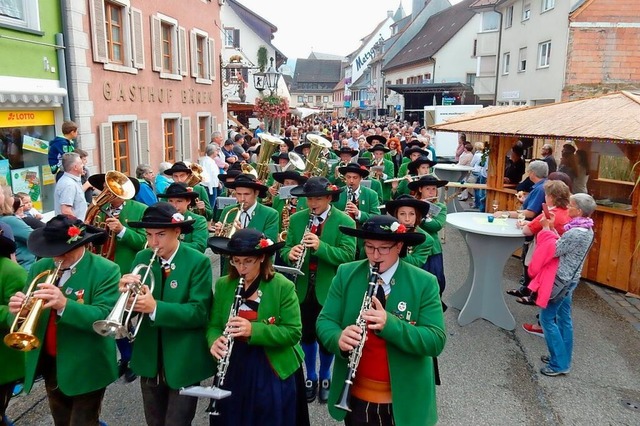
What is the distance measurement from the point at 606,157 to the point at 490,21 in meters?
29.0

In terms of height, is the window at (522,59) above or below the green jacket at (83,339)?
above

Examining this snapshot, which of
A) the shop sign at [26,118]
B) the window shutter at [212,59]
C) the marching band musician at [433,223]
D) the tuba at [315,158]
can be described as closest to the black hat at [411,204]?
the marching band musician at [433,223]

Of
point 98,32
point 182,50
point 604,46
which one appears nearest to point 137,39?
point 98,32

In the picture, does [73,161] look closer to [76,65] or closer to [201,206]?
[201,206]

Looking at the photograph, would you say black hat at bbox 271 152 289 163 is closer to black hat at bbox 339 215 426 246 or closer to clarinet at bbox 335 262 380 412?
black hat at bbox 339 215 426 246

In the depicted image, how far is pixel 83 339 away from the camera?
3785 mm

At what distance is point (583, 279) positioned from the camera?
9312 millimetres

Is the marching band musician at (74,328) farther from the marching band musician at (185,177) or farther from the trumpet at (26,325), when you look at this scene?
the marching band musician at (185,177)

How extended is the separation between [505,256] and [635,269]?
2715 mm

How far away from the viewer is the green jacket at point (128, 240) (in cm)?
547

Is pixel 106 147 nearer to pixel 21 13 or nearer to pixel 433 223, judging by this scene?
pixel 21 13

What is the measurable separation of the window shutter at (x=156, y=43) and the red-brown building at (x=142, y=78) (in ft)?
0.09

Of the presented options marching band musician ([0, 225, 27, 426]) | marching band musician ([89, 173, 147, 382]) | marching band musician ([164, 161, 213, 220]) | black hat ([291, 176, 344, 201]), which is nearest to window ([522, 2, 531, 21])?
marching band musician ([164, 161, 213, 220])

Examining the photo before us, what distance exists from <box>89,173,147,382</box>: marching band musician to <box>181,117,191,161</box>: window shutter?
39.1ft
